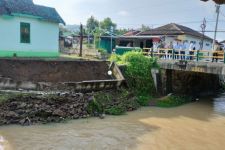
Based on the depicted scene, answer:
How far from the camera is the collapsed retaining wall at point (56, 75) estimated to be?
59.1ft

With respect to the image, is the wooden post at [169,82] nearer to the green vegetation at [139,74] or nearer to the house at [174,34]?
the green vegetation at [139,74]

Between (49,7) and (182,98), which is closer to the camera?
(182,98)

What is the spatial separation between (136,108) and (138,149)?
25.0ft

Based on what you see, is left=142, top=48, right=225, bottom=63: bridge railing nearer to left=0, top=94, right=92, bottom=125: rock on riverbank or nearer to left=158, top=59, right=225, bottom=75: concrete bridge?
left=158, top=59, right=225, bottom=75: concrete bridge

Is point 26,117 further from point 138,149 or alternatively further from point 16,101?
point 138,149

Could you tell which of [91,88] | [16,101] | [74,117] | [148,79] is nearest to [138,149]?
[74,117]

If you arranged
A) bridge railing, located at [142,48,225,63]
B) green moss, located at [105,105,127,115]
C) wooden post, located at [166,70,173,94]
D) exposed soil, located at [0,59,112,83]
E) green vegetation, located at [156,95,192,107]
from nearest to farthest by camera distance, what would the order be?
1. green moss, located at [105,105,127,115]
2. exposed soil, located at [0,59,112,83]
3. green vegetation, located at [156,95,192,107]
4. bridge railing, located at [142,48,225,63]
5. wooden post, located at [166,70,173,94]

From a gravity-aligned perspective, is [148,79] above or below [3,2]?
below

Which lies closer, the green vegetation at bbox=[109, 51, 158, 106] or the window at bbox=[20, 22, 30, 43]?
the green vegetation at bbox=[109, 51, 158, 106]

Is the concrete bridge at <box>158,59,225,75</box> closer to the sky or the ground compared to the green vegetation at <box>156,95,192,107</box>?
closer to the sky

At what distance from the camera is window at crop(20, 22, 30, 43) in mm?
23984

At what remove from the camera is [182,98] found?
2341cm

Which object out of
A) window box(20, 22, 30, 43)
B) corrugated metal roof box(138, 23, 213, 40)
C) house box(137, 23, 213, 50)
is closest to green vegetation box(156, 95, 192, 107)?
window box(20, 22, 30, 43)

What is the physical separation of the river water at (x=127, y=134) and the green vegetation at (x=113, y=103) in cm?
68
